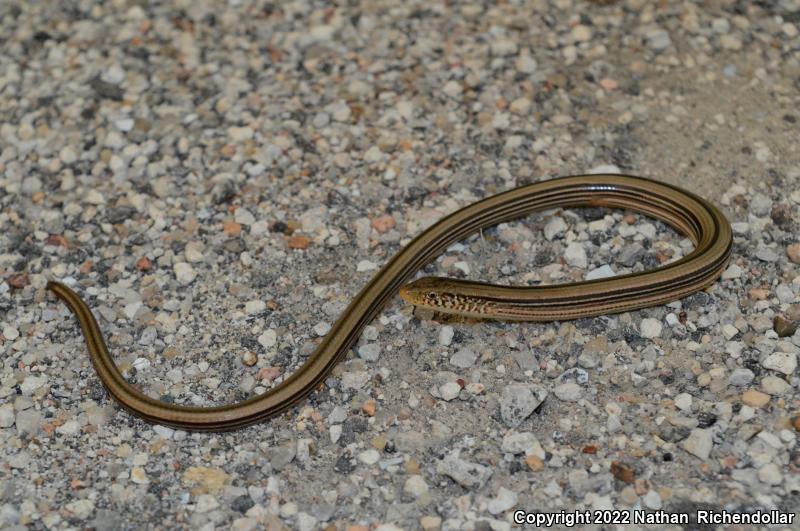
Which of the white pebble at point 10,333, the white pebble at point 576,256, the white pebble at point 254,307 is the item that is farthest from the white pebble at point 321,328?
the white pebble at point 10,333

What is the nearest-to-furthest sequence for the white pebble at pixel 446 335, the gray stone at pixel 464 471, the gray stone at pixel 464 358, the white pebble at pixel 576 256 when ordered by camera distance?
the gray stone at pixel 464 471 → the gray stone at pixel 464 358 → the white pebble at pixel 446 335 → the white pebble at pixel 576 256

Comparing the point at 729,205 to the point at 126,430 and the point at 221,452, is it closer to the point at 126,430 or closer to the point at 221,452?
the point at 221,452

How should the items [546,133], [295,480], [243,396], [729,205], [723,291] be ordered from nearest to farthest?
1. [295,480]
2. [243,396]
3. [723,291]
4. [729,205]
5. [546,133]

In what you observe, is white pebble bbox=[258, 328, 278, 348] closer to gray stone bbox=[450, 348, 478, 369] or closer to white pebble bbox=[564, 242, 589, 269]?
gray stone bbox=[450, 348, 478, 369]

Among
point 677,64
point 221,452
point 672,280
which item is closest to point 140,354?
point 221,452

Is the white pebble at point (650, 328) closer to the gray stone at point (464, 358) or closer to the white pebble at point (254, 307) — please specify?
the gray stone at point (464, 358)

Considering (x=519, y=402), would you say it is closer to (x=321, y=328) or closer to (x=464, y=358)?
(x=464, y=358)

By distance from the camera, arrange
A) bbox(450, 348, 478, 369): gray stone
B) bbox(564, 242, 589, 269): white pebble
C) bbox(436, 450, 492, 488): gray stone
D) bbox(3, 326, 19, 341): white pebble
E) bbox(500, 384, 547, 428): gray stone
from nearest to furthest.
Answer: bbox(436, 450, 492, 488): gray stone < bbox(500, 384, 547, 428): gray stone < bbox(450, 348, 478, 369): gray stone < bbox(3, 326, 19, 341): white pebble < bbox(564, 242, 589, 269): white pebble

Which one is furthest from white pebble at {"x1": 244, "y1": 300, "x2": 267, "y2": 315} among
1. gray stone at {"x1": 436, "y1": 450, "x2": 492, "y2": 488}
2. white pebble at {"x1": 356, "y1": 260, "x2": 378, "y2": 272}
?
gray stone at {"x1": 436, "y1": 450, "x2": 492, "y2": 488}

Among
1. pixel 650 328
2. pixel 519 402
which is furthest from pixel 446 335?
pixel 650 328
